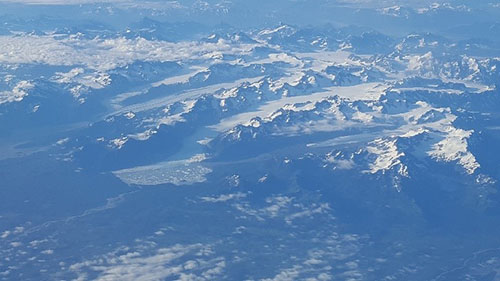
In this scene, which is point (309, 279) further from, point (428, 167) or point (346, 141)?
point (346, 141)

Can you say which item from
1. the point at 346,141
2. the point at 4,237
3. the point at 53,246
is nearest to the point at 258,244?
the point at 53,246

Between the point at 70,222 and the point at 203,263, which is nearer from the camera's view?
the point at 203,263

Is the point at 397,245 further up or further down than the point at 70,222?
further down

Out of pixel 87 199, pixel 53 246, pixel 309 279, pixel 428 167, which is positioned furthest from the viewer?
pixel 428 167

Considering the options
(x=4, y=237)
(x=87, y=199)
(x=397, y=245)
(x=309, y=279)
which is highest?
(x=87, y=199)

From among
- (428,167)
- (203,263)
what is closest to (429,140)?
(428,167)

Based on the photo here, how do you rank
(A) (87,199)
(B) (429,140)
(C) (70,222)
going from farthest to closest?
1. (B) (429,140)
2. (A) (87,199)
3. (C) (70,222)

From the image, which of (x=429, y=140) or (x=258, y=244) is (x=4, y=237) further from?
(x=429, y=140)

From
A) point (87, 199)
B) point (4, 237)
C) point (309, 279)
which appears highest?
point (87, 199)

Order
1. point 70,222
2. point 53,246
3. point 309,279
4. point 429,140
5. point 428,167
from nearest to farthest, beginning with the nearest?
point 309,279 < point 53,246 < point 70,222 < point 428,167 < point 429,140
